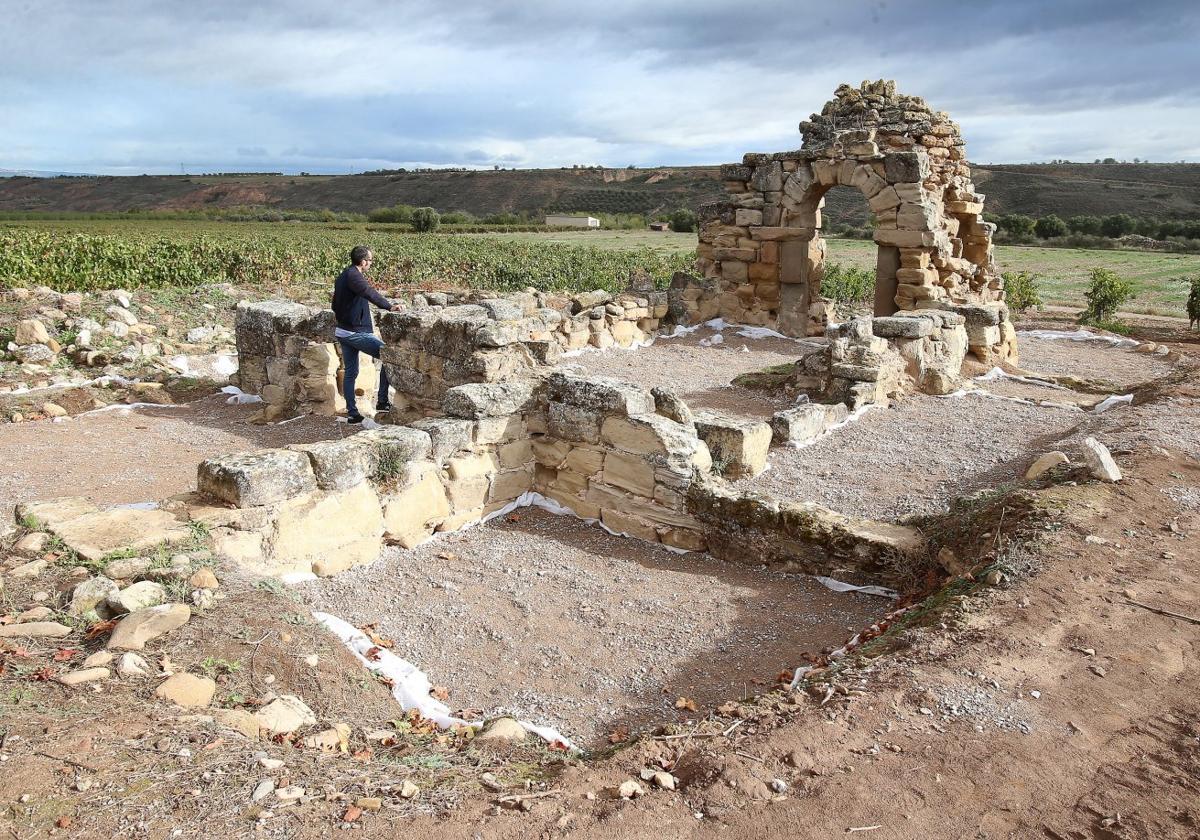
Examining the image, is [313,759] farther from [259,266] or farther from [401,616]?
[259,266]

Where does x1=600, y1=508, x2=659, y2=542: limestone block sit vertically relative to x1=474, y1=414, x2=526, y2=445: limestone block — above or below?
below

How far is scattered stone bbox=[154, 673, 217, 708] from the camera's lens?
3.79 metres

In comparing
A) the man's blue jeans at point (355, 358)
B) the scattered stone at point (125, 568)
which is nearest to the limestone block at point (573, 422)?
the man's blue jeans at point (355, 358)

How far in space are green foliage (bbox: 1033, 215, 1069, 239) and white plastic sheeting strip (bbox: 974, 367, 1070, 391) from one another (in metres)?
41.8

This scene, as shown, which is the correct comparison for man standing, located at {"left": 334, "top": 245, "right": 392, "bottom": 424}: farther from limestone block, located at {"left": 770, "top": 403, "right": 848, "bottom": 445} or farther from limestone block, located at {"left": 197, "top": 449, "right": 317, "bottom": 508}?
limestone block, located at {"left": 770, "top": 403, "right": 848, "bottom": 445}

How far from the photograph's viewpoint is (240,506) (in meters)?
5.75

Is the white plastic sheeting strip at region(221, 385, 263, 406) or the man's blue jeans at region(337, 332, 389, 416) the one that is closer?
the man's blue jeans at region(337, 332, 389, 416)

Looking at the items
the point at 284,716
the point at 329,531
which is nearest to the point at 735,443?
the point at 329,531

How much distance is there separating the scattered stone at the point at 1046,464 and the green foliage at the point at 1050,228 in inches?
1896

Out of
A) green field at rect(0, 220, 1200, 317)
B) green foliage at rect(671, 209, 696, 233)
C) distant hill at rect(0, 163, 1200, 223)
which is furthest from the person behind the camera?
distant hill at rect(0, 163, 1200, 223)

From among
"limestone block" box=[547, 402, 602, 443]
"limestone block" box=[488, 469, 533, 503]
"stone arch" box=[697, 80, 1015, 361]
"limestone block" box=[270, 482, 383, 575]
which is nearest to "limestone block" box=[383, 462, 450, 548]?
"limestone block" box=[270, 482, 383, 575]

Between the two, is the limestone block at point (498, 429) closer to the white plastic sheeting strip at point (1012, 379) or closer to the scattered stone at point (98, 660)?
the scattered stone at point (98, 660)

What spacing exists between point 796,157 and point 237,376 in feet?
37.7

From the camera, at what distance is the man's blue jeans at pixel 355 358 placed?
10023 mm
